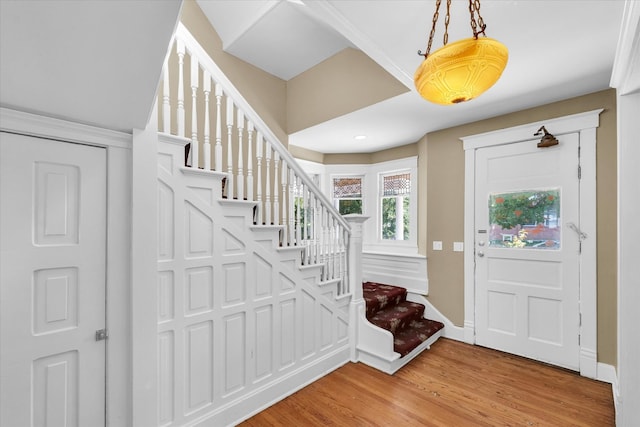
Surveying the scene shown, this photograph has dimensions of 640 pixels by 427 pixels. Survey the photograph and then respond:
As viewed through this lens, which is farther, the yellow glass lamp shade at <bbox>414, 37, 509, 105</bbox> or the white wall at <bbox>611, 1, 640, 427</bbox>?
the white wall at <bbox>611, 1, 640, 427</bbox>

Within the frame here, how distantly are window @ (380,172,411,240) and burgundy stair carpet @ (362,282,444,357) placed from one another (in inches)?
35.6

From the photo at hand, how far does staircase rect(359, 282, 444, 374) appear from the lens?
2.60 metres

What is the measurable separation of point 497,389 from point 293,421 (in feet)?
5.63

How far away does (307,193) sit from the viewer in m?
2.45

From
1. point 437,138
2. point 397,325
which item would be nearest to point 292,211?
point 397,325

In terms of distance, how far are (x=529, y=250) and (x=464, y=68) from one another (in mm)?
2484

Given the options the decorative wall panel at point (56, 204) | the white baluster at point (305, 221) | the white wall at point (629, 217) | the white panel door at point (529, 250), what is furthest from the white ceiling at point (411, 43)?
the decorative wall panel at point (56, 204)

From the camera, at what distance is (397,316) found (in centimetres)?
306

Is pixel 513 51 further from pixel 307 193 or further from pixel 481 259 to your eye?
pixel 481 259

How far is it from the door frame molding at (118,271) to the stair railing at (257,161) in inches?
13.3

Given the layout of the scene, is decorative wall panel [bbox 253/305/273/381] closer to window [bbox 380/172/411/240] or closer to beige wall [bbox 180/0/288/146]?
beige wall [bbox 180/0/288/146]

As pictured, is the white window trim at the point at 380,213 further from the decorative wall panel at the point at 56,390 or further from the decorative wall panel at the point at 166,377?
the decorative wall panel at the point at 56,390

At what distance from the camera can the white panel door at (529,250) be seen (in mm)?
2545

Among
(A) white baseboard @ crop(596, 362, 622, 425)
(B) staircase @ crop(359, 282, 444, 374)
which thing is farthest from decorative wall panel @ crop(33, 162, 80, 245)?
(A) white baseboard @ crop(596, 362, 622, 425)
